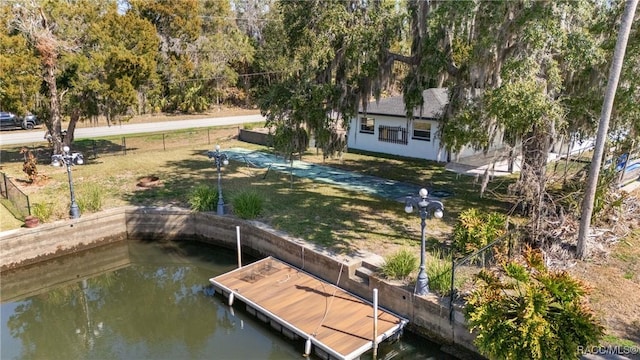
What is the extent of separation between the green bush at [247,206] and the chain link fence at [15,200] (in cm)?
606

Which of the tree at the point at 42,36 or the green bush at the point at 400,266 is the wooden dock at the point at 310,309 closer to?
the green bush at the point at 400,266

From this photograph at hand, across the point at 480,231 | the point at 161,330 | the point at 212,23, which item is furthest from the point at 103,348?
the point at 212,23

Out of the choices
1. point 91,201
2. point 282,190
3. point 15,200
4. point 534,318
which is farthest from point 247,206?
point 534,318

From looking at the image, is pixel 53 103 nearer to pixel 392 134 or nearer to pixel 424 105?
pixel 392 134

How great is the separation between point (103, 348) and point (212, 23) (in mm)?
34997

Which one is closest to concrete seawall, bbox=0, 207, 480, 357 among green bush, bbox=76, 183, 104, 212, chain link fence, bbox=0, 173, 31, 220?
green bush, bbox=76, 183, 104, 212

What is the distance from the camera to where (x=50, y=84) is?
17641 millimetres

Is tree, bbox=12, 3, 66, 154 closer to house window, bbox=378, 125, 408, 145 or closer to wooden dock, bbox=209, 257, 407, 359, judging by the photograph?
wooden dock, bbox=209, 257, 407, 359

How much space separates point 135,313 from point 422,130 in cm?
1468

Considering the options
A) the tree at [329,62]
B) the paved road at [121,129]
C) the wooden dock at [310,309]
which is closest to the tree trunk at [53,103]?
the paved road at [121,129]

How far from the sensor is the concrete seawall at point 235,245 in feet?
28.3

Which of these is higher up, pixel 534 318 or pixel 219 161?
pixel 219 161

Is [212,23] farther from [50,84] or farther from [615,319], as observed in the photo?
[615,319]

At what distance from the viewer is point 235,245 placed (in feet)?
44.4
